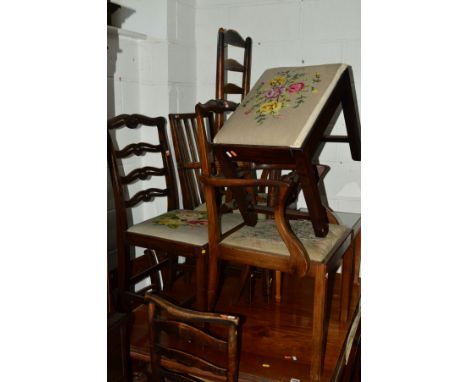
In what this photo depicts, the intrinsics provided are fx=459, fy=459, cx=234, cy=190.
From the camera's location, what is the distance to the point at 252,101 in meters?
1.68

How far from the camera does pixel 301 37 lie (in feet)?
8.57

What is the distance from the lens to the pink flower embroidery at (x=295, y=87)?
5.25 feet

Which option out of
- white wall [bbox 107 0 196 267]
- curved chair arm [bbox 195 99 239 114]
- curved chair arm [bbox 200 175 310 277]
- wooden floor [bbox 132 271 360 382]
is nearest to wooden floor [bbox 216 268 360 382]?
wooden floor [bbox 132 271 360 382]

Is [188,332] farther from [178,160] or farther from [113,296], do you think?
[178,160]

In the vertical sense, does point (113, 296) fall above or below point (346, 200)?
below

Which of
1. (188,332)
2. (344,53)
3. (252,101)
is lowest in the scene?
(188,332)

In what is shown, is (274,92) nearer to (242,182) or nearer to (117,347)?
→ (242,182)

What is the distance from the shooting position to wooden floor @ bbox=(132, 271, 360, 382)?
1664 mm

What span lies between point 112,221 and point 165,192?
0.44m

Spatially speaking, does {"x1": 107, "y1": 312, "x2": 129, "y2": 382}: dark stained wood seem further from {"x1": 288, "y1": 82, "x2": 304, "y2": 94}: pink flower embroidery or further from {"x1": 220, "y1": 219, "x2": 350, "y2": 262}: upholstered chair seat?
{"x1": 288, "y1": 82, "x2": 304, "y2": 94}: pink flower embroidery

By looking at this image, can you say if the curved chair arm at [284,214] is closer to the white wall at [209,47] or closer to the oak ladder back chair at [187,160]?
the oak ladder back chair at [187,160]
